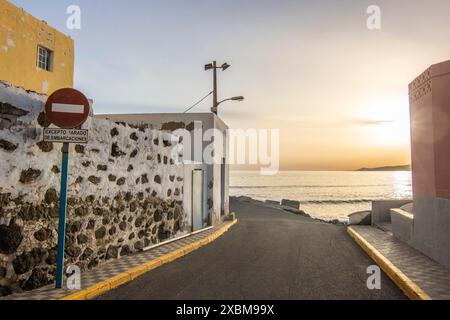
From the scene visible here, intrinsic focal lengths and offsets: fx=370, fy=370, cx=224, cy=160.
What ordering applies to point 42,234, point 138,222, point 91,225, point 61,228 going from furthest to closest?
point 138,222, point 91,225, point 42,234, point 61,228

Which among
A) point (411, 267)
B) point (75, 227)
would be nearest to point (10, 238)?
point (75, 227)

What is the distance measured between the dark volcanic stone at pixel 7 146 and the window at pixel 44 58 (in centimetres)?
1130

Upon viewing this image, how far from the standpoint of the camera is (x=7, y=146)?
5.35 m

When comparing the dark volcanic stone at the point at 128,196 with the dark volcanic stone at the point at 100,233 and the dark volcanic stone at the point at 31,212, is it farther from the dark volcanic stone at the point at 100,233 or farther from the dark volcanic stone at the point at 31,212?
the dark volcanic stone at the point at 31,212

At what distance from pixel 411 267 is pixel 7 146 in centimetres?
779

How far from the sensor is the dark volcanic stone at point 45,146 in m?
5.96

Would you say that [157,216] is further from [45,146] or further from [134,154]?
[45,146]

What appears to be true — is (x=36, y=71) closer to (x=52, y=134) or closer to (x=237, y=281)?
(x=52, y=134)

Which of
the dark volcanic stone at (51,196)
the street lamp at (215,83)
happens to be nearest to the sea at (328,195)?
the street lamp at (215,83)

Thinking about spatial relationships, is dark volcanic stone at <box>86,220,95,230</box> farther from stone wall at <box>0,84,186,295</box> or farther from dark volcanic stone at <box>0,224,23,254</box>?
dark volcanic stone at <box>0,224,23,254</box>

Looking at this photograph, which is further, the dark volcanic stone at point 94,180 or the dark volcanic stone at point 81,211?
the dark volcanic stone at point 94,180

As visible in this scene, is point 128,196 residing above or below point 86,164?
below

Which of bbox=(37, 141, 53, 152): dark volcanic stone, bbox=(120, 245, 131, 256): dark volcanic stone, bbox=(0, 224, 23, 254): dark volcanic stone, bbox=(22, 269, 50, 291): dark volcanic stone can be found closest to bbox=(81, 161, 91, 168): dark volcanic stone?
bbox=(37, 141, 53, 152): dark volcanic stone
